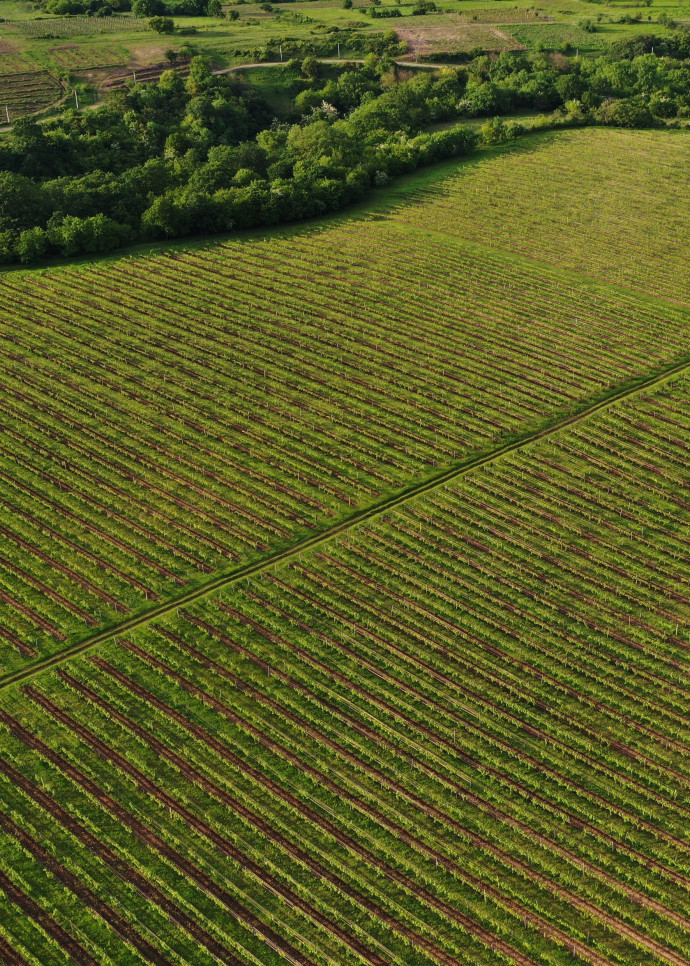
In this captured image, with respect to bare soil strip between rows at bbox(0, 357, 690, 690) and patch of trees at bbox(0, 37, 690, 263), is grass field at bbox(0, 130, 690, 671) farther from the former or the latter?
patch of trees at bbox(0, 37, 690, 263)

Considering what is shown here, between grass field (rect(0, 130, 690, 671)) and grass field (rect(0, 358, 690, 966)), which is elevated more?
grass field (rect(0, 130, 690, 671))

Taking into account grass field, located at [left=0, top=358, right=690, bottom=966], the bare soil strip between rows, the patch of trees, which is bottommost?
grass field, located at [left=0, top=358, right=690, bottom=966]

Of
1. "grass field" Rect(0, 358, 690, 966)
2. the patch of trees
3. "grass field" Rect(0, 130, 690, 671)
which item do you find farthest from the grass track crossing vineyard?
the patch of trees

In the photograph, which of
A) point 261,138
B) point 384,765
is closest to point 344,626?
point 384,765

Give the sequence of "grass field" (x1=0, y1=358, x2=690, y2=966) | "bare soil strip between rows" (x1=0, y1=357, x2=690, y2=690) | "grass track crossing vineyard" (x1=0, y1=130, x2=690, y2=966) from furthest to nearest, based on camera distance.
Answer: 1. "bare soil strip between rows" (x1=0, y1=357, x2=690, y2=690)
2. "grass track crossing vineyard" (x1=0, y1=130, x2=690, y2=966)
3. "grass field" (x1=0, y1=358, x2=690, y2=966)

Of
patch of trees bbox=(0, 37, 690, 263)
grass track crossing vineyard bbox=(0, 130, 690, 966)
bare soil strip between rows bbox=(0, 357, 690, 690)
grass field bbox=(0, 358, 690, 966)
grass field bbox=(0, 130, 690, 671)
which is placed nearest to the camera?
grass field bbox=(0, 358, 690, 966)

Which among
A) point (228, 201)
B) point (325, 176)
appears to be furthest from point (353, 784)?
point (325, 176)

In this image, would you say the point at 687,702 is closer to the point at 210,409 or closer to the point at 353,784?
the point at 353,784
